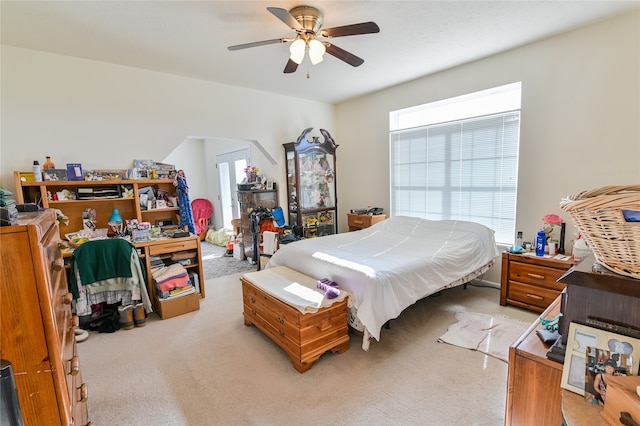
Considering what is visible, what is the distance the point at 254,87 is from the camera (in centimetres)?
416

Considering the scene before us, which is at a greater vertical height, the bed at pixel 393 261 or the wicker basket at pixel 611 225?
the wicker basket at pixel 611 225

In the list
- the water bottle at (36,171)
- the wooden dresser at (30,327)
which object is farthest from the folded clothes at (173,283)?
the wooden dresser at (30,327)

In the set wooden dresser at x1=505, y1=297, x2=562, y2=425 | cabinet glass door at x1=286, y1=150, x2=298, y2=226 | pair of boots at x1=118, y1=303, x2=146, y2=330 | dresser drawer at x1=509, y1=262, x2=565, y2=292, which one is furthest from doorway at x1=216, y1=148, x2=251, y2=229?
wooden dresser at x1=505, y1=297, x2=562, y2=425

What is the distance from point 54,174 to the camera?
112 inches

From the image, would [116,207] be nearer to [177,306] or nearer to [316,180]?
[177,306]

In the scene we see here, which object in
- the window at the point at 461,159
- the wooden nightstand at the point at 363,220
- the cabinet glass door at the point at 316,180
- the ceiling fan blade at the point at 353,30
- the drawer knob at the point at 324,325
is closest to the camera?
the ceiling fan blade at the point at 353,30

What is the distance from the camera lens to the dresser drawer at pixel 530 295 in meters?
2.73

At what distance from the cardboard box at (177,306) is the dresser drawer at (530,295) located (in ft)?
11.3

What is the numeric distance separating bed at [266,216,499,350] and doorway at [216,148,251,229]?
3337 millimetres

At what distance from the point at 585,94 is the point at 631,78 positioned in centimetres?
31

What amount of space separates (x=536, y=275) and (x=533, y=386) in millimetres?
2298

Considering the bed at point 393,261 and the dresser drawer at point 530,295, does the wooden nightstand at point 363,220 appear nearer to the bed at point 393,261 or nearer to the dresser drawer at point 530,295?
the bed at point 393,261

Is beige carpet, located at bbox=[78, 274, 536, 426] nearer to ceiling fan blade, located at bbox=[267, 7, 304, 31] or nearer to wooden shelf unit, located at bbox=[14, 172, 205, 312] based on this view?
wooden shelf unit, located at bbox=[14, 172, 205, 312]

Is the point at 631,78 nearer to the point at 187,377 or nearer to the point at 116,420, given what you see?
the point at 187,377
